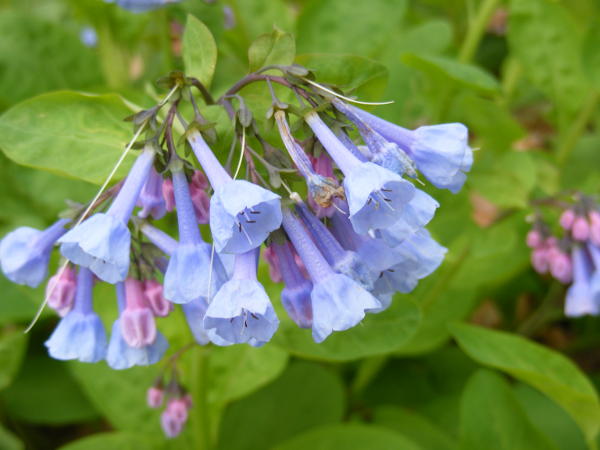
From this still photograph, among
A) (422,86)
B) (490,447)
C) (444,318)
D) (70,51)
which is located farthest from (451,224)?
(70,51)

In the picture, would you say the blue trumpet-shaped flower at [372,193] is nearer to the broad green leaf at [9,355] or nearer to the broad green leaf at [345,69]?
the broad green leaf at [345,69]

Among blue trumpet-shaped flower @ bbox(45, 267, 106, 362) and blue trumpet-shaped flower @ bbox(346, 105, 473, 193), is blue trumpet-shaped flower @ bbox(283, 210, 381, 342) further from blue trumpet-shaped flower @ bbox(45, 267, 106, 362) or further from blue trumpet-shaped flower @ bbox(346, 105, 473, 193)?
blue trumpet-shaped flower @ bbox(45, 267, 106, 362)

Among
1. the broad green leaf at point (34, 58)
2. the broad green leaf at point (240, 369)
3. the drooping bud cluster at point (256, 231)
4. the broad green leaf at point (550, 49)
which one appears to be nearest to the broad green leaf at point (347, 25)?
the broad green leaf at point (550, 49)

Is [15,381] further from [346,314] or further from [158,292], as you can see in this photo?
[346,314]

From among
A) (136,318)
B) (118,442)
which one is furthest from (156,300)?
(118,442)

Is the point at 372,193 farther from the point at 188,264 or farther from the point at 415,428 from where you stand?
the point at 415,428
